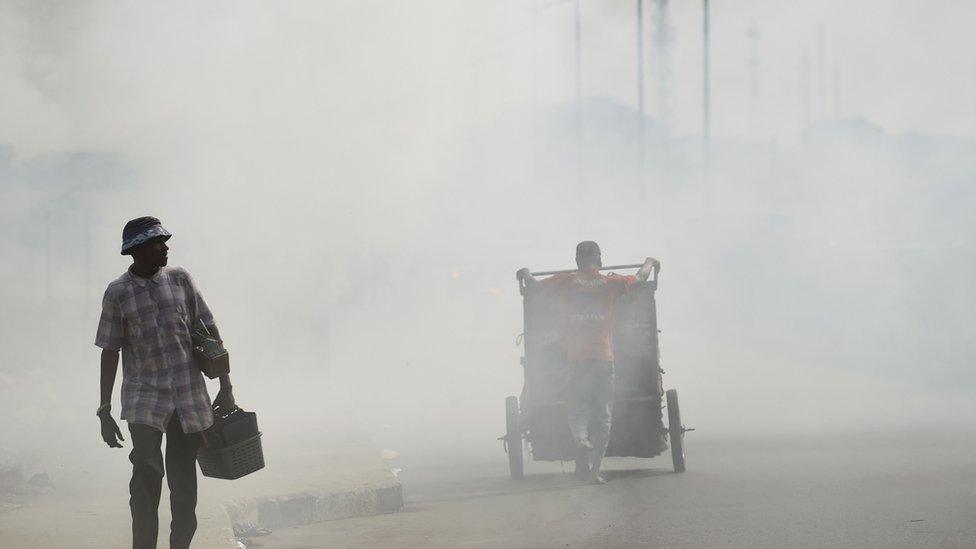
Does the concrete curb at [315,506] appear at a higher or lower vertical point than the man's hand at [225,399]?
lower

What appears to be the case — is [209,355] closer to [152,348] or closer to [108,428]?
[152,348]

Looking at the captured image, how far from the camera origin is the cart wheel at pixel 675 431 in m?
9.90

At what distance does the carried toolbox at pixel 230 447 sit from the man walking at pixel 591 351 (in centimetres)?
406

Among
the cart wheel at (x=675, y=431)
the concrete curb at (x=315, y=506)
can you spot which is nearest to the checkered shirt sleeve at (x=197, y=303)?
the concrete curb at (x=315, y=506)

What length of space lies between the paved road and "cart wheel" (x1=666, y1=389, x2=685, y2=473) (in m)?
0.14

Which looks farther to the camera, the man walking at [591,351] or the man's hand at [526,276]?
the man's hand at [526,276]

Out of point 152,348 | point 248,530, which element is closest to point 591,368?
point 248,530

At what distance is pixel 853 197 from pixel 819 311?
28.7 ft

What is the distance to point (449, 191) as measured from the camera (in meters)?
40.9

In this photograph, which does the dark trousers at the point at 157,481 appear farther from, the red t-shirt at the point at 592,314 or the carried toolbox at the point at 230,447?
the red t-shirt at the point at 592,314

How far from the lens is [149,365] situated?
5.51 m

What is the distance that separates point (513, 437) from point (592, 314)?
4.27 ft

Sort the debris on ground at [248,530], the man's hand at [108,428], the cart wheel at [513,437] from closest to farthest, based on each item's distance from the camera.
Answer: the man's hand at [108,428], the debris on ground at [248,530], the cart wheel at [513,437]

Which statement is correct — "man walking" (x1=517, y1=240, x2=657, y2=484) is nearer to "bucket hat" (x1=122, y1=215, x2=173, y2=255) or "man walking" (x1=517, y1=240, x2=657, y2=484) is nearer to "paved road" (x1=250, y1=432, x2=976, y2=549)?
"paved road" (x1=250, y1=432, x2=976, y2=549)
